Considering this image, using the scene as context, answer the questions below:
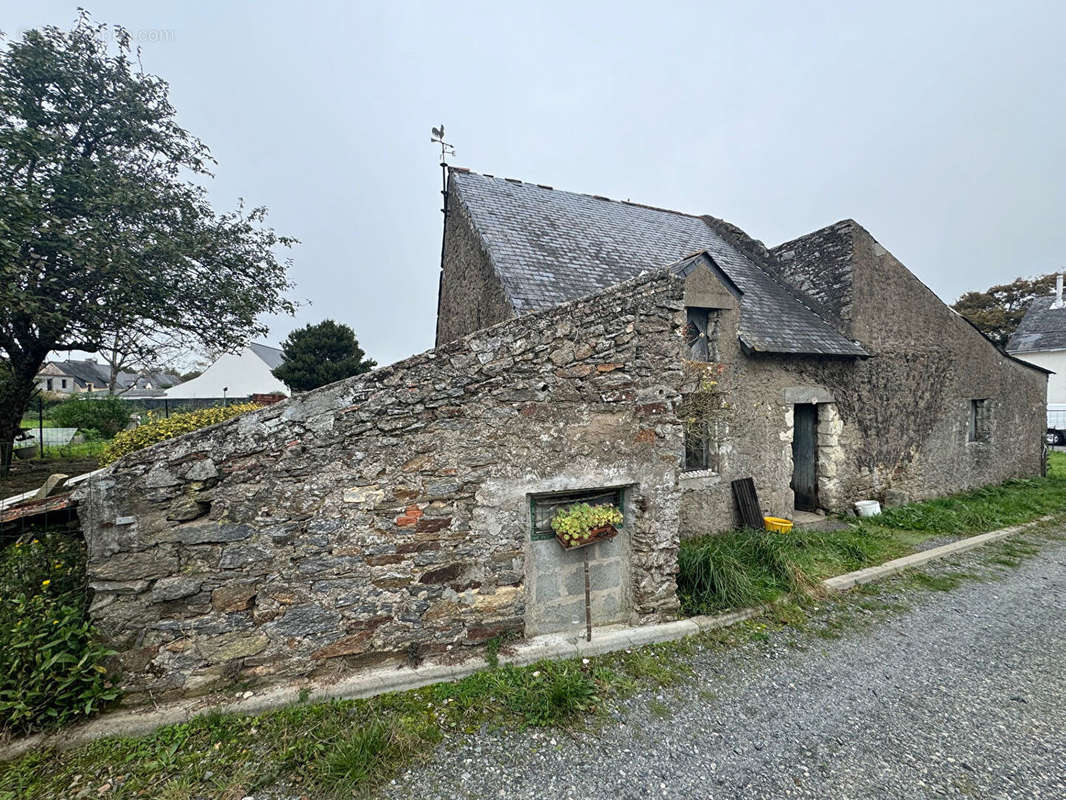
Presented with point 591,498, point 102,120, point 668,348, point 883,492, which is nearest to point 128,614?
point 591,498

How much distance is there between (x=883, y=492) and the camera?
8375 millimetres

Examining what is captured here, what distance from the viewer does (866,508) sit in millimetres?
7887

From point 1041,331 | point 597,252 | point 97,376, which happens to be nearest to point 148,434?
point 597,252

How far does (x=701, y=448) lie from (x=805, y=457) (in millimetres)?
2938

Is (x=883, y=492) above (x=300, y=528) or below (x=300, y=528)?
below

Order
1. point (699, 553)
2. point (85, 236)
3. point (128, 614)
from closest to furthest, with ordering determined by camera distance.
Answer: point (128, 614), point (699, 553), point (85, 236)

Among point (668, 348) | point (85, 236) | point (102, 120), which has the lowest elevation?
point (668, 348)

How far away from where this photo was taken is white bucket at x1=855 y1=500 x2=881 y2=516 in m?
7.88

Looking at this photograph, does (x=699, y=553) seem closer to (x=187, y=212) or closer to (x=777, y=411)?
A: (x=777, y=411)

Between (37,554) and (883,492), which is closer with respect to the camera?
(37,554)

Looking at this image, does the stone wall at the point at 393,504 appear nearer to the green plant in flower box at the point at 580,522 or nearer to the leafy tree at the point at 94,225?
the green plant in flower box at the point at 580,522

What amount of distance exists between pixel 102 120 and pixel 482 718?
14269 mm

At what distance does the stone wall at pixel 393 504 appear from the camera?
9.35ft

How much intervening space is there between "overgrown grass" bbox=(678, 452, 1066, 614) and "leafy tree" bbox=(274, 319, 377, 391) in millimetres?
16944
